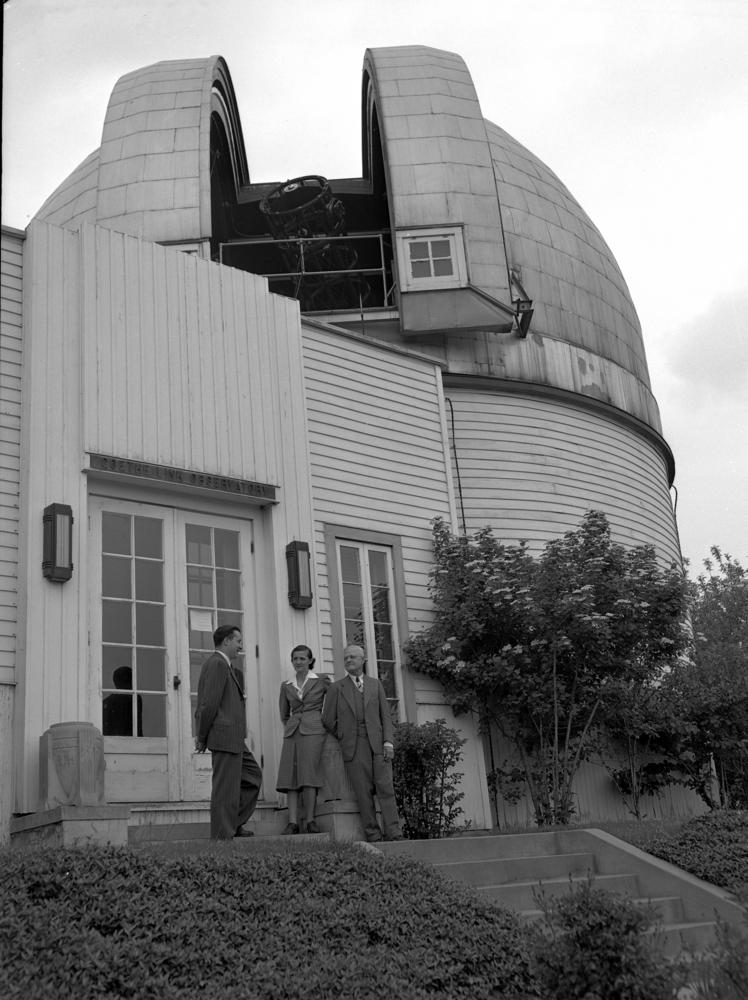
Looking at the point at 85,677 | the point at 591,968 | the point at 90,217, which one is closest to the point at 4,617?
the point at 85,677

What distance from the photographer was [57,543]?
10219 mm

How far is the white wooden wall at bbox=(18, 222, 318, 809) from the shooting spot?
10164 millimetres

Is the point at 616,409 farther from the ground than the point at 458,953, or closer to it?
farther from the ground

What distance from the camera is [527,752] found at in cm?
1431

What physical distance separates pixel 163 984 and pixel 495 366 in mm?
→ 13746

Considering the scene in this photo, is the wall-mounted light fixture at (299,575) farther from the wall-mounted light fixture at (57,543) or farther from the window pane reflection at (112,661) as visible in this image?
the wall-mounted light fixture at (57,543)

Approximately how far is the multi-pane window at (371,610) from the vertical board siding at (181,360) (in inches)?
58.0

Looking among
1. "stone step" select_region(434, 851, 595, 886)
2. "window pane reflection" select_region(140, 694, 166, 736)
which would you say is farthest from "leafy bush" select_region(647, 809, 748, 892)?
"window pane reflection" select_region(140, 694, 166, 736)

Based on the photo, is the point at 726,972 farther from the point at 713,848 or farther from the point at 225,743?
the point at 225,743

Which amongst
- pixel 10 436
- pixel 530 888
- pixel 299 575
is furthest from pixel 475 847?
pixel 10 436

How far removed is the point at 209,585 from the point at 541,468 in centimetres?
819

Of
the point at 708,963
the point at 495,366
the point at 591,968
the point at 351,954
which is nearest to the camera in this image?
the point at 708,963

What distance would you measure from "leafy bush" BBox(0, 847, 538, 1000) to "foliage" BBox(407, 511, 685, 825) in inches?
215

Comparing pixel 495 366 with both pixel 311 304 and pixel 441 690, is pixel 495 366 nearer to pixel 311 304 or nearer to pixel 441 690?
pixel 311 304
